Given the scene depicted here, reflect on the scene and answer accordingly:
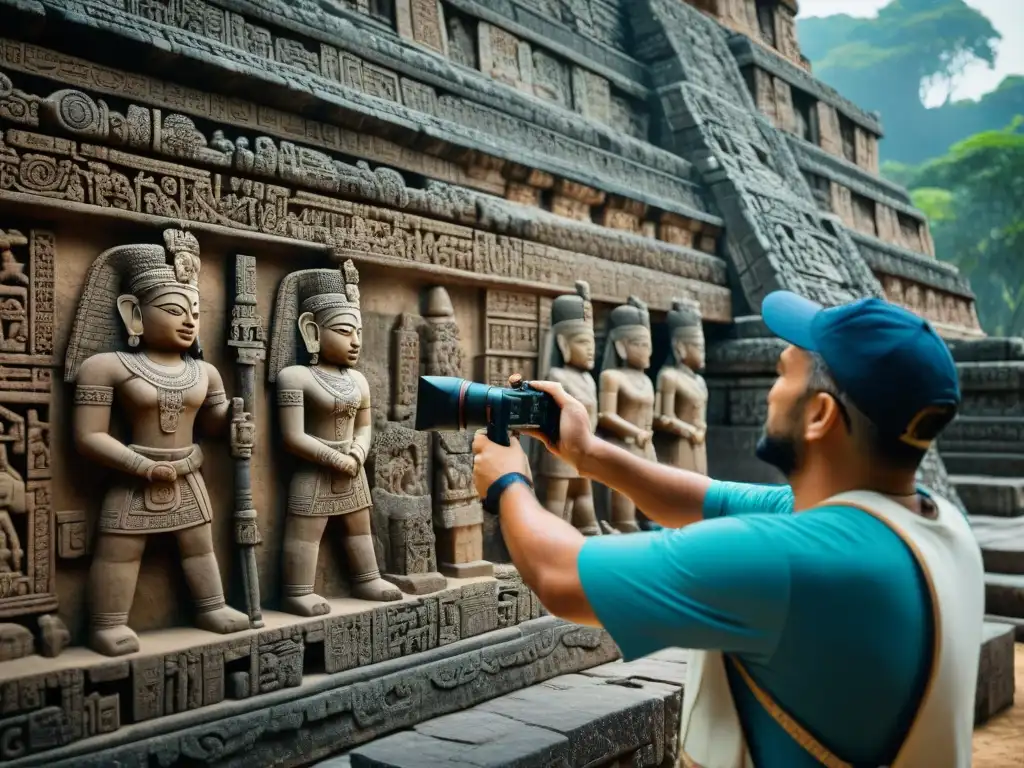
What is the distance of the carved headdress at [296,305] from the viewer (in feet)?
13.9

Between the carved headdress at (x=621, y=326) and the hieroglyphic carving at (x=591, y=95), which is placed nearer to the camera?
the carved headdress at (x=621, y=326)

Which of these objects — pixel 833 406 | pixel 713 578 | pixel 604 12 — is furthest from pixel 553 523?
pixel 604 12

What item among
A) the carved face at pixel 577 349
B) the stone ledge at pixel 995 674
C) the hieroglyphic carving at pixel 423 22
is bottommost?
the stone ledge at pixel 995 674

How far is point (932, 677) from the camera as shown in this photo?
1466 millimetres

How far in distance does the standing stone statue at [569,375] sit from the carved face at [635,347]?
1.65 ft

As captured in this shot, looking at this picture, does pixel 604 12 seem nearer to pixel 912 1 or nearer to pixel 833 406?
pixel 833 406

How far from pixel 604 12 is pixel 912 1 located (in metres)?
54.8

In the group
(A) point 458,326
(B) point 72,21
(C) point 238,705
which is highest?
(B) point 72,21

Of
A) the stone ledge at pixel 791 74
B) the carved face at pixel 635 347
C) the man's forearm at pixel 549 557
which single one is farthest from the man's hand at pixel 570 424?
the stone ledge at pixel 791 74

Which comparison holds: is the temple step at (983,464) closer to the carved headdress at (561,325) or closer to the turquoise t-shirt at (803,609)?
the carved headdress at (561,325)

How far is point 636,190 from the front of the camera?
7.16m

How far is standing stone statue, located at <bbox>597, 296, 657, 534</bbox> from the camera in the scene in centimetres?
600

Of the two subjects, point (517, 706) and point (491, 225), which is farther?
point (491, 225)

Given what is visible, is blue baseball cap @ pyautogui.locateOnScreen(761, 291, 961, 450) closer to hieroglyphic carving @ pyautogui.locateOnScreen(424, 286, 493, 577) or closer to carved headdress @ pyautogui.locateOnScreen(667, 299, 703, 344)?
hieroglyphic carving @ pyautogui.locateOnScreen(424, 286, 493, 577)
